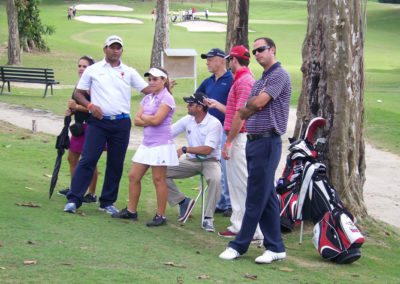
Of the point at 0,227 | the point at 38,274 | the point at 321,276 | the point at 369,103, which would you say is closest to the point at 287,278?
the point at 321,276

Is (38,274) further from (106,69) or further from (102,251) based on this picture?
(106,69)

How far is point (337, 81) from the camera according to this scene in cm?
→ 948

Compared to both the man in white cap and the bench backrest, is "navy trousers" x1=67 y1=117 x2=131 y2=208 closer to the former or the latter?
the man in white cap

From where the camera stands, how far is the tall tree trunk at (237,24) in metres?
20.6

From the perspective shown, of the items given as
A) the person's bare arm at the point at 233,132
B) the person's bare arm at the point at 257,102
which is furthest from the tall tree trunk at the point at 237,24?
the person's bare arm at the point at 257,102

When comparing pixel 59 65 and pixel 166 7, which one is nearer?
pixel 166 7

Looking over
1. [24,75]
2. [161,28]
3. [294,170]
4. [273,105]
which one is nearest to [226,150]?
[294,170]

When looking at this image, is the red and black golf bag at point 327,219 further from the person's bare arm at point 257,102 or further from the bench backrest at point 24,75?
the bench backrest at point 24,75

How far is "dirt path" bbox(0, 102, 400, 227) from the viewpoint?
12938mm

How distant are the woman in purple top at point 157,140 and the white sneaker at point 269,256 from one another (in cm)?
170

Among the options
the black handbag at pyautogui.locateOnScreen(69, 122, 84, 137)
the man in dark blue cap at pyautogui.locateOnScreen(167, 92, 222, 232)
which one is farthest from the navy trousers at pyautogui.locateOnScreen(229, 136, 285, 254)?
the black handbag at pyautogui.locateOnScreen(69, 122, 84, 137)

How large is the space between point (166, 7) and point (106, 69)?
22828 millimetres

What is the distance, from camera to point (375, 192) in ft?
46.9

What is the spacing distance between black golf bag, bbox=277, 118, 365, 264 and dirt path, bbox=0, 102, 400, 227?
3515mm
